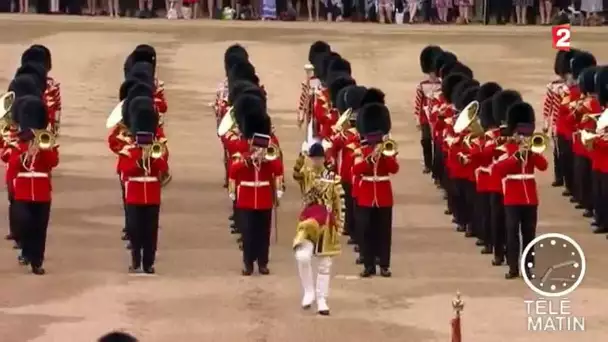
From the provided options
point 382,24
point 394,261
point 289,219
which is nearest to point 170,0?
point 382,24

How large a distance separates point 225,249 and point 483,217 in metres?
2.20

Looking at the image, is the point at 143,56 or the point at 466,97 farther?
the point at 143,56

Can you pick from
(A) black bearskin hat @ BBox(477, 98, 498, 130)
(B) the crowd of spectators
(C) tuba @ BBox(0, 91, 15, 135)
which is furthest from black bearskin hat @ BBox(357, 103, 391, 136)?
(B) the crowd of spectators

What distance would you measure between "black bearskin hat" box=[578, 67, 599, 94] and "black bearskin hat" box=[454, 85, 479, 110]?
40.8 inches

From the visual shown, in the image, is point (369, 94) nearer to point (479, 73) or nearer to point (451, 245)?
point (451, 245)

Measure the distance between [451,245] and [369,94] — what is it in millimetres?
1583

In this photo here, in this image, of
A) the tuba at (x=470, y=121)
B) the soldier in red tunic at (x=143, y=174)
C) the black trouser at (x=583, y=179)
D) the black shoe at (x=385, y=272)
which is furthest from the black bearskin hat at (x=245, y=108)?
the black trouser at (x=583, y=179)

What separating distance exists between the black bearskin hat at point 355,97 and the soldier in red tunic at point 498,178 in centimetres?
109

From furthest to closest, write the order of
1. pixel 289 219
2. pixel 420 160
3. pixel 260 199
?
pixel 420 160 → pixel 289 219 → pixel 260 199

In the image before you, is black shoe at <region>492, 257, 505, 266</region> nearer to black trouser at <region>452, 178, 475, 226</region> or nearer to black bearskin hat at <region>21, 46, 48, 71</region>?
black trouser at <region>452, 178, 475, 226</region>

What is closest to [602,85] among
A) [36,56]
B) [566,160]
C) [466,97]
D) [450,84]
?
[466,97]

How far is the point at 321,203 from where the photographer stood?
1111 centimetres

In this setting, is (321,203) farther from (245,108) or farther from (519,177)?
(519,177)

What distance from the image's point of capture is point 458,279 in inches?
497
